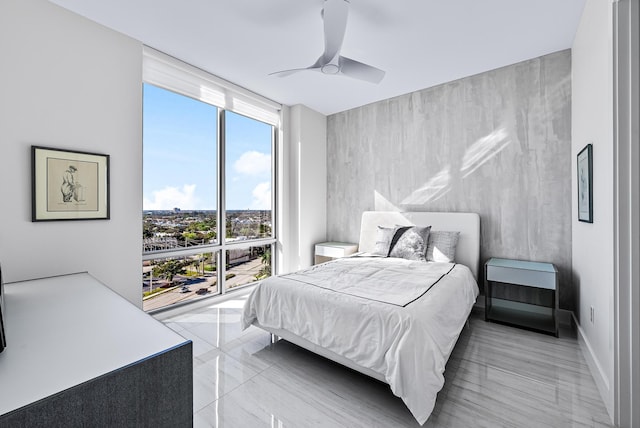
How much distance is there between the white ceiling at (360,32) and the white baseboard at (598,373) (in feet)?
8.94

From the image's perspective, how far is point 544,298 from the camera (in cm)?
300

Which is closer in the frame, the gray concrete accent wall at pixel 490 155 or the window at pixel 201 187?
the gray concrete accent wall at pixel 490 155

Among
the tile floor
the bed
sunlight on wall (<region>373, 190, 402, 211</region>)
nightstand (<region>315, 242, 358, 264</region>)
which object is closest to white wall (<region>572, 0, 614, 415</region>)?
the tile floor

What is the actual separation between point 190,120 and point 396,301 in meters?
3.10

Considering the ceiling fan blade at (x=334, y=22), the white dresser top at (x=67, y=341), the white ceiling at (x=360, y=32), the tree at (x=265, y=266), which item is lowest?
the tree at (x=265, y=266)

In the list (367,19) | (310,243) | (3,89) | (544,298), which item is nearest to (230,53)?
(367,19)

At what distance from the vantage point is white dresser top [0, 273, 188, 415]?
31.1 inches

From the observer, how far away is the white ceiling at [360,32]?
2.25 m

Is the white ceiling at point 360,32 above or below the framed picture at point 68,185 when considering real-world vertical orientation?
above

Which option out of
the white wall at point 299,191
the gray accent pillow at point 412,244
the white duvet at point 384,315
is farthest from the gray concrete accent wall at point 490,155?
the white duvet at point 384,315

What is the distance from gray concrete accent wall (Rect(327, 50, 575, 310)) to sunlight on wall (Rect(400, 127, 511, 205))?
1 centimetres

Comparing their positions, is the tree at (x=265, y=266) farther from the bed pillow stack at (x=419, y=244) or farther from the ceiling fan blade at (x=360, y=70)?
the ceiling fan blade at (x=360, y=70)

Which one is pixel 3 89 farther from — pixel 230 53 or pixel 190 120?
pixel 230 53

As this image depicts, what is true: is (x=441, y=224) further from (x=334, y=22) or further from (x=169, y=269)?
(x=169, y=269)
